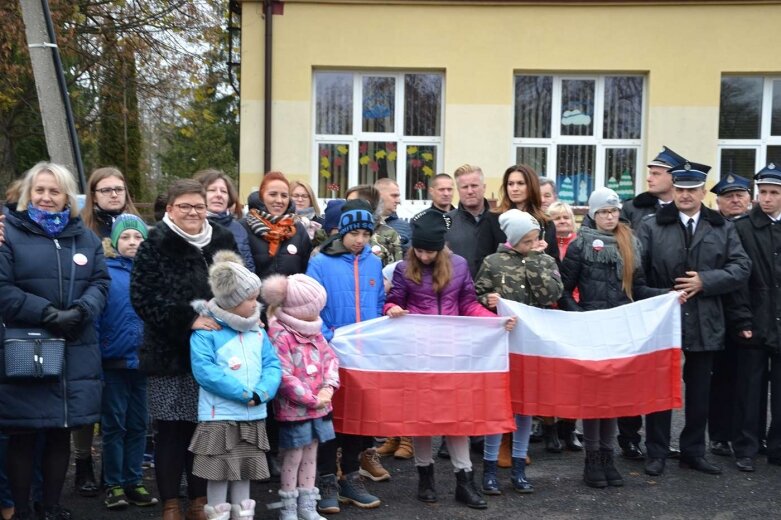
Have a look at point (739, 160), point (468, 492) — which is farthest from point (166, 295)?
point (739, 160)

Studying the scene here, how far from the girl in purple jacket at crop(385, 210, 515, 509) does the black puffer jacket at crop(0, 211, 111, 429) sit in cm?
192

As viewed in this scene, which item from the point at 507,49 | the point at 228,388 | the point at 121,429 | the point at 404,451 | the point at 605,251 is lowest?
the point at 404,451

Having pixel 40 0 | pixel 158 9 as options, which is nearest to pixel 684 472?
pixel 40 0

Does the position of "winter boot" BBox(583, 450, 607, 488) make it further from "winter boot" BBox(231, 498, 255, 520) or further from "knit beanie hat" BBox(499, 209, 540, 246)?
"winter boot" BBox(231, 498, 255, 520)

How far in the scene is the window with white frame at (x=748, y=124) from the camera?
43.2 feet

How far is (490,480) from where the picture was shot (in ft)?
19.6

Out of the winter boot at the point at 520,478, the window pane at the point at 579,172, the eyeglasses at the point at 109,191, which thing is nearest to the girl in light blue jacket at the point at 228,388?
the eyeglasses at the point at 109,191

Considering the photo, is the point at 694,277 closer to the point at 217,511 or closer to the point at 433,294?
the point at 433,294

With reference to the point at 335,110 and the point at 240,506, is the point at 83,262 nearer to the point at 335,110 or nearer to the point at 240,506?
the point at 240,506

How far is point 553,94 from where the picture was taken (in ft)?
43.4

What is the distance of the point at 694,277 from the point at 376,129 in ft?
24.9

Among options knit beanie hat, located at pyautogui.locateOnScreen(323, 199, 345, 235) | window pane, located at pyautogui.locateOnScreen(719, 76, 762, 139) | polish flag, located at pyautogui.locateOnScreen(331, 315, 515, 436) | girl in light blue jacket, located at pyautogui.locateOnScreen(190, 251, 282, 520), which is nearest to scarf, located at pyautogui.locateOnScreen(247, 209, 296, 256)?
knit beanie hat, located at pyautogui.locateOnScreen(323, 199, 345, 235)

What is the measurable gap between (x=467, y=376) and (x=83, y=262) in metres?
2.60

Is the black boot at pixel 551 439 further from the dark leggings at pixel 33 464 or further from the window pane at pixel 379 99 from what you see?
the window pane at pixel 379 99
